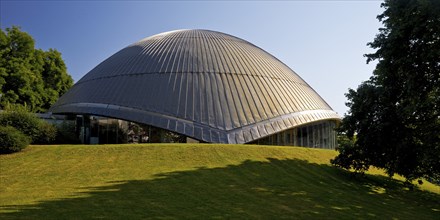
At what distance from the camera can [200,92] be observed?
100 feet

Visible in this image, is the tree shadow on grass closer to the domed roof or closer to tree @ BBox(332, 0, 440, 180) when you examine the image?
tree @ BBox(332, 0, 440, 180)

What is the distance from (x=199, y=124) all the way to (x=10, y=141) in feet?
40.9

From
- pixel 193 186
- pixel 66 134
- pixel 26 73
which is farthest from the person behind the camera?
pixel 26 73

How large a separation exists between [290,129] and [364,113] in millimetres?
10647

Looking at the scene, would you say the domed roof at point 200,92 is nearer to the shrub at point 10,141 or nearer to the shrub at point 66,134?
the shrub at point 66,134

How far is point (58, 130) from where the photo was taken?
2869 cm

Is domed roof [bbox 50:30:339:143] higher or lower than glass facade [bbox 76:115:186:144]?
higher

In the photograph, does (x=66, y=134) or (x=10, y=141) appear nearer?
(x=10, y=141)

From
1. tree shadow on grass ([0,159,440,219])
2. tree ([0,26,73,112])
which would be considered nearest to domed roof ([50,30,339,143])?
tree shadow on grass ([0,159,440,219])

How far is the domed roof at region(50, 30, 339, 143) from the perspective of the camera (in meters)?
28.8

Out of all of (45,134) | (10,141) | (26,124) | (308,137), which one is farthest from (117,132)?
(308,137)

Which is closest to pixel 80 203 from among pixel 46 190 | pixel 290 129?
pixel 46 190

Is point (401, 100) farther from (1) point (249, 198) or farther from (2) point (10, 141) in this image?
(2) point (10, 141)

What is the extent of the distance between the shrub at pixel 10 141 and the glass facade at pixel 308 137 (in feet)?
51.4
